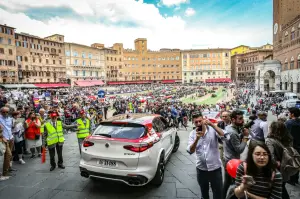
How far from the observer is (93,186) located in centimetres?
432

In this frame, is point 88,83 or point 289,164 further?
point 88,83

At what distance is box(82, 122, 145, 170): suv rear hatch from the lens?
12.2 feet

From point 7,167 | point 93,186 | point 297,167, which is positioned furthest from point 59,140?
point 297,167

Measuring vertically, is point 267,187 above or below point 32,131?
above

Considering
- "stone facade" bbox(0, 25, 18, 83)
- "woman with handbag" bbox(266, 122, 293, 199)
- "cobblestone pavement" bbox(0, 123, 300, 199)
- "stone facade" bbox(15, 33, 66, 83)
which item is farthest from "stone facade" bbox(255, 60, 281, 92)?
"stone facade" bbox(0, 25, 18, 83)

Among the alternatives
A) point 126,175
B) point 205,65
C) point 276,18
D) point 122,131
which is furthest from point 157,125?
point 205,65

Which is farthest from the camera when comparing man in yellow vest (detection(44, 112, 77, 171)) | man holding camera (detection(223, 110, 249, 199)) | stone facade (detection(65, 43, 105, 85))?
stone facade (detection(65, 43, 105, 85))

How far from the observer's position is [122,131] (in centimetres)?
408

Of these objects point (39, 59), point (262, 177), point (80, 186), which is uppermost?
point (39, 59)

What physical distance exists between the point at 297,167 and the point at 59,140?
537 cm

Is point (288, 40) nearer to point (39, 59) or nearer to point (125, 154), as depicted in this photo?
point (125, 154)

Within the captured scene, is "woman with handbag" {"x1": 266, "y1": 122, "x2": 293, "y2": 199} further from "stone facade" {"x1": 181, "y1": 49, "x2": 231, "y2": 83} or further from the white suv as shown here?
"stone facade" {"x1": 181, "y1": 49, "x2": 231, "y2": 83}

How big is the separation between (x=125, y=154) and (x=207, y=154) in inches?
61.7

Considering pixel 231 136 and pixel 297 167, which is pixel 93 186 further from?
pixel 297 167
